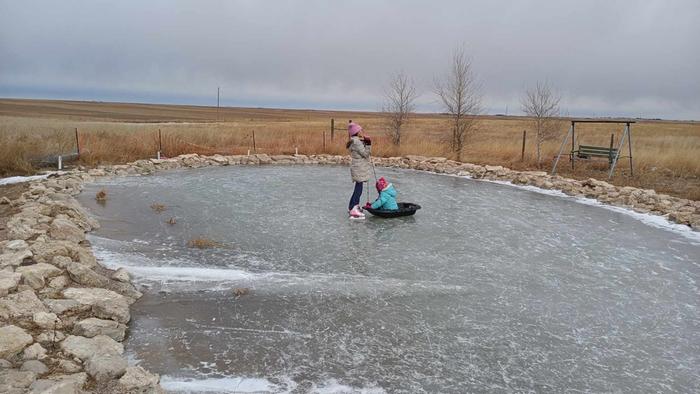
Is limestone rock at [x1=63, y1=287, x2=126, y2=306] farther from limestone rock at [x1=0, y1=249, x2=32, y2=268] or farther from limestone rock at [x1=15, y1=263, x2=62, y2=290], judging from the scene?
limestone rock at [x1=0, y1=249, x2=32, y2=268]

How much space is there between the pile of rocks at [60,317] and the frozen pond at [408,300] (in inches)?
10.1

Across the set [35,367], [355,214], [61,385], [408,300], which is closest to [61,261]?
[35,367]

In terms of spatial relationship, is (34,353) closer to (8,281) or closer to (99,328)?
(99,328)

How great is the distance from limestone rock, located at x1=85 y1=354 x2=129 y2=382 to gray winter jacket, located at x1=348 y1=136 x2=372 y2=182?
5.86m

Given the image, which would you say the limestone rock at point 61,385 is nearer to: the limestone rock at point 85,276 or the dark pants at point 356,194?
the limestone rock at point 85,276

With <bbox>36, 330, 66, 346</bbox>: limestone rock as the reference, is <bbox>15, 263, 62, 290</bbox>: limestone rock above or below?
above

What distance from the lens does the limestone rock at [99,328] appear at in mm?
4125

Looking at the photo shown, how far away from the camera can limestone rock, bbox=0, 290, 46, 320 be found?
13.3 feet

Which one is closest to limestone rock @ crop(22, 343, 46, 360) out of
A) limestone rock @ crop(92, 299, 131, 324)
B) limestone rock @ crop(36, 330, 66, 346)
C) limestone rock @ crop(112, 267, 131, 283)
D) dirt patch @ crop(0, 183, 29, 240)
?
limestone rock @ crop(36, 330, 66, 346)

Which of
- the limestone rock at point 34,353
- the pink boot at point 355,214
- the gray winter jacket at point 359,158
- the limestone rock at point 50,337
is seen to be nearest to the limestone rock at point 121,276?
the limestone rock at point 50,337

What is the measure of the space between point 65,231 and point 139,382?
4159 millimetres

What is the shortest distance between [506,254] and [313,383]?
13.8 ft

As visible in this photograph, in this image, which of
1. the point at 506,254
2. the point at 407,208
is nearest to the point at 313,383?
the point at 506,254

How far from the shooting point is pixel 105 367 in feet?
11.6
